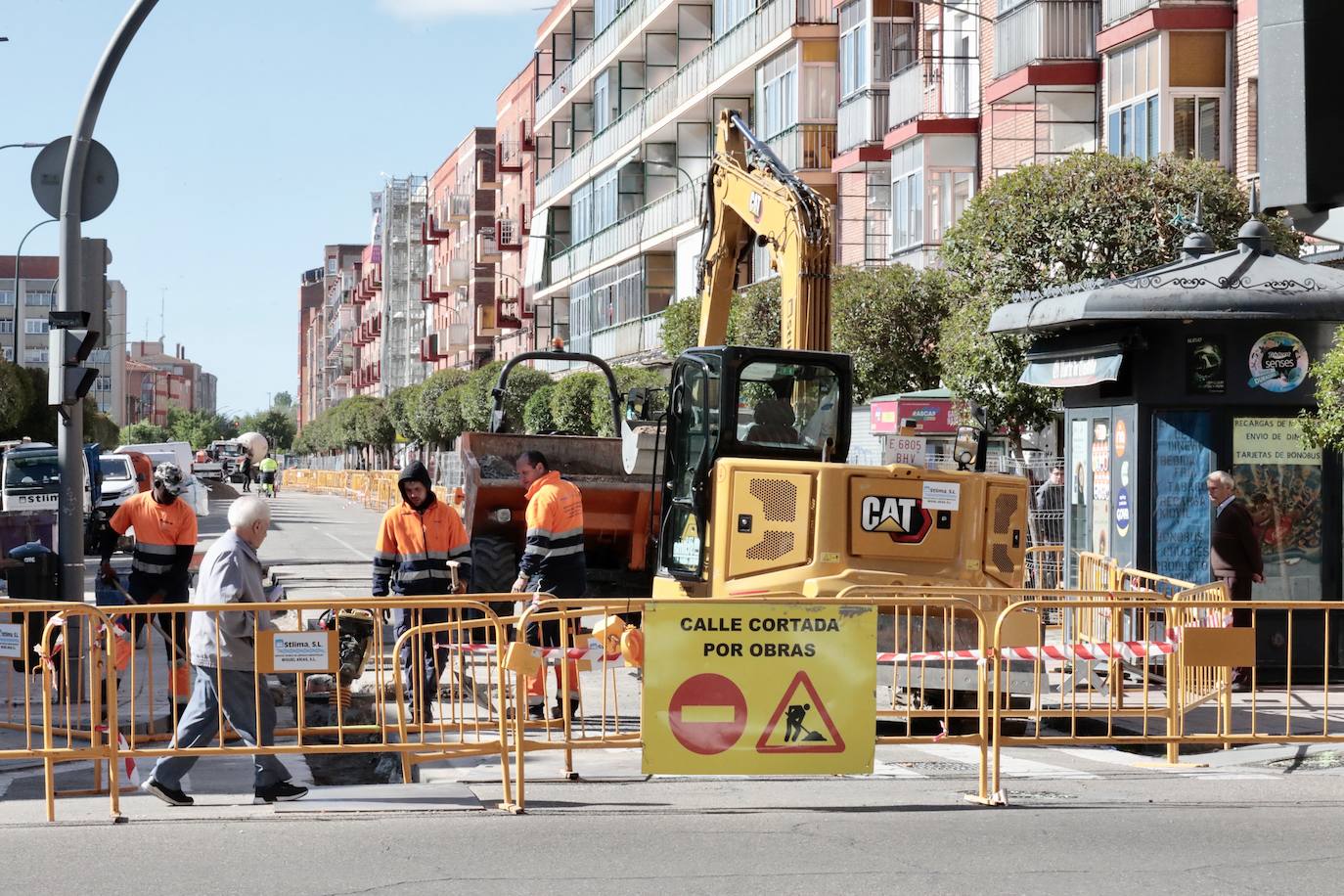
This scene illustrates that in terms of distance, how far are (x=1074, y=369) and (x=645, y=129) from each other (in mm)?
39290

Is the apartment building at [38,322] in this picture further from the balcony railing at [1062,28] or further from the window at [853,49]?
the balcony railing at [1062,28]

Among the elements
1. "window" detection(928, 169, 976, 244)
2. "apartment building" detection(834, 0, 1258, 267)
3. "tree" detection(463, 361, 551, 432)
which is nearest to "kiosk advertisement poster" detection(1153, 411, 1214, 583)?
"apartment building" detection(834, 0, 1258, 267)

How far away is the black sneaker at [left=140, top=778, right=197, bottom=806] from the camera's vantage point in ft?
28.6

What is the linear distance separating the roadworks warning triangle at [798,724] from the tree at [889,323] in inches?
839

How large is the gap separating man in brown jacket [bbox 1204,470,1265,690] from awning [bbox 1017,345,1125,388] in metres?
1.24

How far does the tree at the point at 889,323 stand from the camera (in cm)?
2986

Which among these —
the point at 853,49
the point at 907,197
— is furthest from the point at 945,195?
the point at 853,49

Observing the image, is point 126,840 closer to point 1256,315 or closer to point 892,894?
point 892,894

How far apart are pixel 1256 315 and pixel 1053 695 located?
3.37 meters

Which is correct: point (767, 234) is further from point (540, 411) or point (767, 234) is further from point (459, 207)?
point (459, 207)

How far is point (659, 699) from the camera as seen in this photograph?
8555 mm

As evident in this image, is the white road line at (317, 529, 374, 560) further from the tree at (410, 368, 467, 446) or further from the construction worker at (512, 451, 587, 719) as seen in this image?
the tree at (410, 368, 467, 446)

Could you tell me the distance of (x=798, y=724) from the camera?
859 cm

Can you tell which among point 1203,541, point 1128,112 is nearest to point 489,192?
point 1128,112
